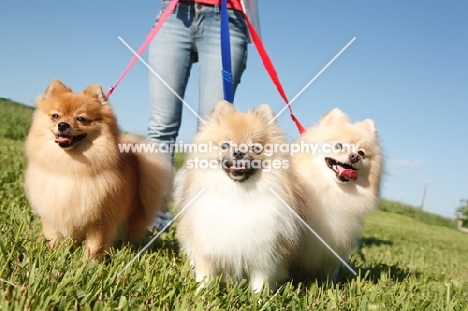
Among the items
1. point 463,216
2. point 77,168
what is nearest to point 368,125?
point 77,168

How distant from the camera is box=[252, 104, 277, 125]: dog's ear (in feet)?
10.3

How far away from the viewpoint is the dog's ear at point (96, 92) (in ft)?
11.5

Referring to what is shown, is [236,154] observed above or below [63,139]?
above

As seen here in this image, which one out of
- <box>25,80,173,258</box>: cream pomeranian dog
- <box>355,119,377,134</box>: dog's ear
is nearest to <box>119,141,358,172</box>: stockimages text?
<box>25,80,173,258</box>: cream pomeranian dog

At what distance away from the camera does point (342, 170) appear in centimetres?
346

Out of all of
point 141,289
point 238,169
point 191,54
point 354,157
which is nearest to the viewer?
point 141,289

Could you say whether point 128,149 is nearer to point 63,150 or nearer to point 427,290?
point 63,150

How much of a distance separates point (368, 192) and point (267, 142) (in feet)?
3.84

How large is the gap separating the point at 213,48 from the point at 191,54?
12.1 inches

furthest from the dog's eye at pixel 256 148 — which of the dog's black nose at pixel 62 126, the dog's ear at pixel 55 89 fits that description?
the dog's ear at pixel 55 89

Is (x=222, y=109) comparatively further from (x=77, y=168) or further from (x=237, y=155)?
(x=77, y=168)

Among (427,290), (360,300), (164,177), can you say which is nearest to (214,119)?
(164,177)

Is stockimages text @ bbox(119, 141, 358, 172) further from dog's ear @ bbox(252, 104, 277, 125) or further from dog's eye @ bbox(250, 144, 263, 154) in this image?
dog's ear @ bbox(252, 104, 277, 125)

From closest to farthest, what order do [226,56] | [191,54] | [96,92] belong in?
1. [96,92]
2. [226,56]
3. [191,54]
